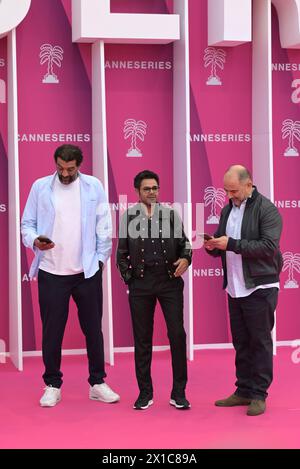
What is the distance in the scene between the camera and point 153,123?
6.82m

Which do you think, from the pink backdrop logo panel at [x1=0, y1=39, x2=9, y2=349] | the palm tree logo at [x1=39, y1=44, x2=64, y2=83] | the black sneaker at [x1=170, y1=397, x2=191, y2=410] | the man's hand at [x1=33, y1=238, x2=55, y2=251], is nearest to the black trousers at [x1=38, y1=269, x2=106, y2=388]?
the man's hand at [x1=33, y1=238, x2=55, y2=251]

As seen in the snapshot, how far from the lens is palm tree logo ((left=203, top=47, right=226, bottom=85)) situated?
685cm

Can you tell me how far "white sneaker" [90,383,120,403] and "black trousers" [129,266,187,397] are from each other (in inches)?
9.7

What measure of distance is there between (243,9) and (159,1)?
0.74 meters

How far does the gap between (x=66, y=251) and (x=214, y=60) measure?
2.60 meters

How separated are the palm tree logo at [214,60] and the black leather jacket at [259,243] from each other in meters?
→ 2.18

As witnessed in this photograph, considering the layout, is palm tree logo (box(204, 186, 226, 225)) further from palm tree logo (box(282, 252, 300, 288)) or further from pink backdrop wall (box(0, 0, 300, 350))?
palm tree logo (box(282, 252, 300, 288))

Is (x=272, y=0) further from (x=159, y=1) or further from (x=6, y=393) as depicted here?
(x=6, y=393)

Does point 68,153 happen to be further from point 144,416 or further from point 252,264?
point 144,416

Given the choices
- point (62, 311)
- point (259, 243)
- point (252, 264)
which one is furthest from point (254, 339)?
point (62, 311)

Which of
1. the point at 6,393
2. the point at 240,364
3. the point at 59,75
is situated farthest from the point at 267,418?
the point at 59,75
